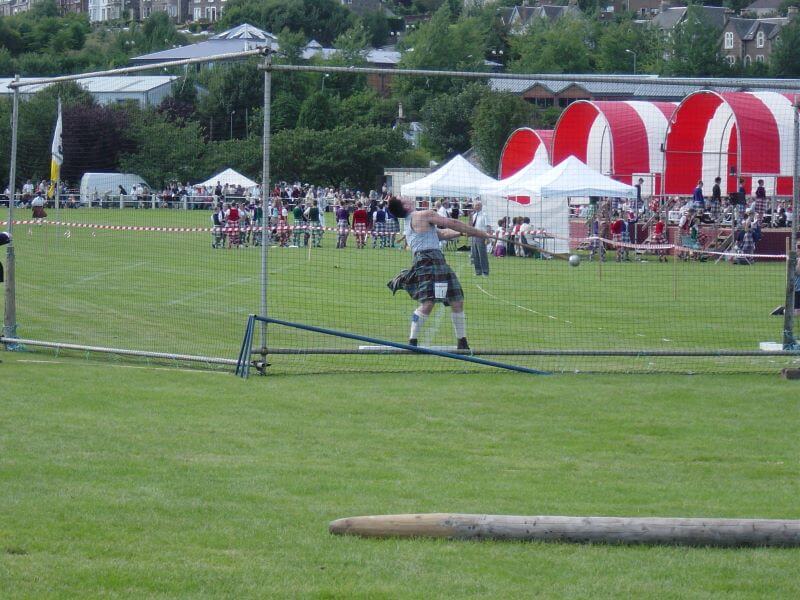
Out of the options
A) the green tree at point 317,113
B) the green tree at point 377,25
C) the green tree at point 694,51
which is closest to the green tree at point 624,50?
the green tree at point 694,51

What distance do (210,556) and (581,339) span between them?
9.69 metres

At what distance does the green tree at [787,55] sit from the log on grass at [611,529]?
105 m

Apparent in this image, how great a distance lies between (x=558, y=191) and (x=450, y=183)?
311 centimetres

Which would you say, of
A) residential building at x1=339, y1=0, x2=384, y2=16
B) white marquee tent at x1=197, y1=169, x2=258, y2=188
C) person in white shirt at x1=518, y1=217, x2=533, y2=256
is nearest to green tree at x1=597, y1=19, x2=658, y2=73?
residential building at x1=339, y1=0, x2=384, y2=16

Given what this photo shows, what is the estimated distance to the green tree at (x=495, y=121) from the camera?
140ft

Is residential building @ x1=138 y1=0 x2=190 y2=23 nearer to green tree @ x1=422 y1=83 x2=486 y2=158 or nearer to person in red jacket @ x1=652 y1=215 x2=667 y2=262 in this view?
green tree @ x1=422 y1=83 x2=486 y2=158

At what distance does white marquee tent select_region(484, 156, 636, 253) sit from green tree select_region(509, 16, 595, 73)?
78.8 metres

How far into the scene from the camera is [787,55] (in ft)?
342

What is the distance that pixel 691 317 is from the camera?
668 inches

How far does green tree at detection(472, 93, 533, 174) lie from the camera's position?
42781 mm

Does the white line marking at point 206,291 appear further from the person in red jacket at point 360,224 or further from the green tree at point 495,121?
the green tree at point 495,121

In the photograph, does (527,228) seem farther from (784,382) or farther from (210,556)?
(210,556)

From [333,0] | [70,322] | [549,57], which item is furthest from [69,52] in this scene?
[70,322]

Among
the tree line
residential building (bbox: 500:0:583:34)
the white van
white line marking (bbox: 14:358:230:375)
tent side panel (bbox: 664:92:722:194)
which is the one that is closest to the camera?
white line marking (bbox: 14:358:230:375)
